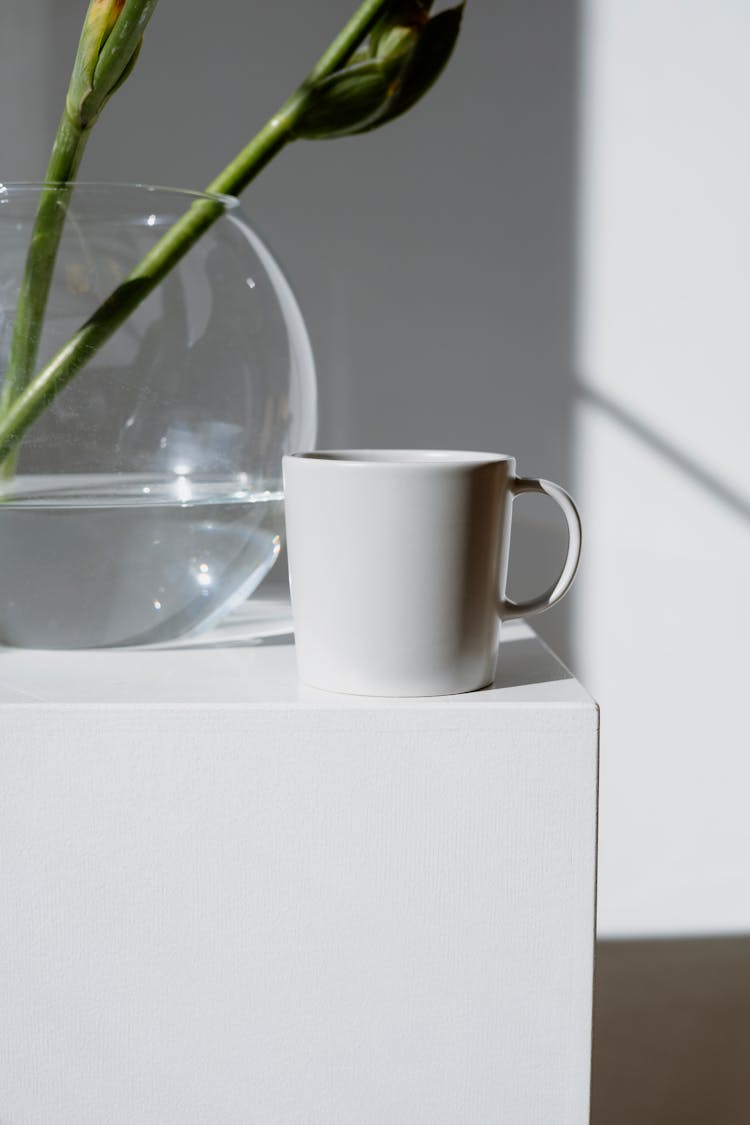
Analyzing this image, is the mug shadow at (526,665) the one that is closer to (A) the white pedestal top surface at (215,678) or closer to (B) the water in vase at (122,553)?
(A) the white pedestal top surface at (215,678)

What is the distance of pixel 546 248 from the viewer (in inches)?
35.8

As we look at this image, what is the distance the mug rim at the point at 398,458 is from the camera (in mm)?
418

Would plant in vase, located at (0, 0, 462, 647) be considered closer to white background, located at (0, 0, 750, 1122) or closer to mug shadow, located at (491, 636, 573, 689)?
mug shadow, located at (491, 636, 573, 689)

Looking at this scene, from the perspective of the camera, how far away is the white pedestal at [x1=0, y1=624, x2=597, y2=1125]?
16.7 inches

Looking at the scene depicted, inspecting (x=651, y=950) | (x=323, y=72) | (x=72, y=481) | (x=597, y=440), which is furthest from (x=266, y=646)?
(x=651, y=950)

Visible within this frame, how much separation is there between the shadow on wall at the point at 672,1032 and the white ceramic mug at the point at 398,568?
Result: 633mm

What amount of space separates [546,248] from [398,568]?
1.81ft

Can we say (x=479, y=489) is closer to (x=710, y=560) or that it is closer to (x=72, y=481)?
(x=72, y=481)

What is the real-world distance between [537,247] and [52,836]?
2.06 feet

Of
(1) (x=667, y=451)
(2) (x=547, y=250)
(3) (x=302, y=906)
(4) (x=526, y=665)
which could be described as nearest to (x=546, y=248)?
(2) (x=547, y=250)

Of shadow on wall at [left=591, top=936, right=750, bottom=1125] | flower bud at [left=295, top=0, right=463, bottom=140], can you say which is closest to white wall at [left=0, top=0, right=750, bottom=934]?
shadow on wall at [left=591, top=936, right=750, bottom=1125]

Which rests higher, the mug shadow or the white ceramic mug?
the white ceramic mug

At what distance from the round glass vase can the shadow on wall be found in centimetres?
63

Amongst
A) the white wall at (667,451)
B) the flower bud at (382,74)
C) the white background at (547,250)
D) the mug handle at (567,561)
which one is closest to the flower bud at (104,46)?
the flower bud at (382,74)
